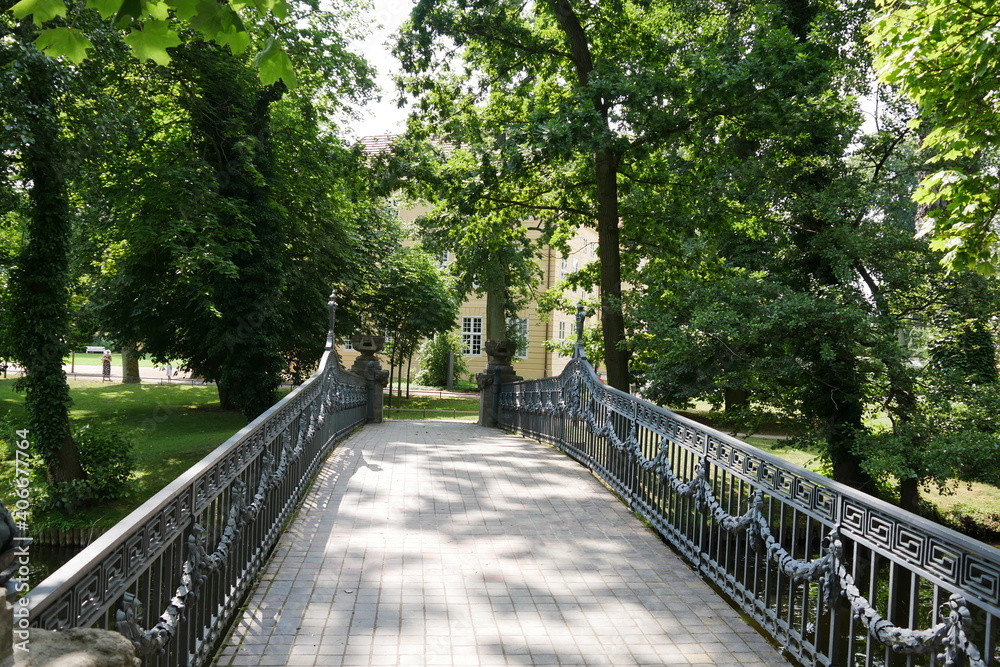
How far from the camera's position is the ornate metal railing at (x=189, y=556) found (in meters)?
2.56

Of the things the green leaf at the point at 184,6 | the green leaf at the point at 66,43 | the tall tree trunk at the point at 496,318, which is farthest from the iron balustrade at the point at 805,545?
the tall tree trunk at the point at 496,318

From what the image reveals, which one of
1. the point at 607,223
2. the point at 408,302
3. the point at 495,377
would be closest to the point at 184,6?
the point at 607,223

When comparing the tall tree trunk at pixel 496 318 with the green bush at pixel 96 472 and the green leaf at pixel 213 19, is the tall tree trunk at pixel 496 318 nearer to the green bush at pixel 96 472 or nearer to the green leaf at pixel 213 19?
the green bush at pixel 96 472

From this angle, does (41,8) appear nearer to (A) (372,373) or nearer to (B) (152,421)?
(A) (372,373)

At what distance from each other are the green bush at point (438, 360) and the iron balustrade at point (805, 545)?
91.0 ft

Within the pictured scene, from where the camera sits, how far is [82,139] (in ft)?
37.9

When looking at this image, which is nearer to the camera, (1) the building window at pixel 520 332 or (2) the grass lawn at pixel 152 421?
(2) the grass lawn at pixel 152 421

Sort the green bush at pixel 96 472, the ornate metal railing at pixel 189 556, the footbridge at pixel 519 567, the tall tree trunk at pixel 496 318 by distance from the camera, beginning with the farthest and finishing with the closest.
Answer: the tall tree trunk at pixel 496 318
the green bush at pixel 96 472
the footbridge at pixel 519 567
the ornate metal railing at pixel 189 556

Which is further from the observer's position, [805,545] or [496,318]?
[496,318]

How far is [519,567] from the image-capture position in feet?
18.9

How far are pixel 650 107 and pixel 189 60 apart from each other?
9.72 meters

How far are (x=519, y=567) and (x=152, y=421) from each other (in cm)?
2090

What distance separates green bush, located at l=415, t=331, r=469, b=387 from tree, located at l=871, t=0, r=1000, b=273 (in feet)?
98.0

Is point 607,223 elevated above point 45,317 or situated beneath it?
elevated above
